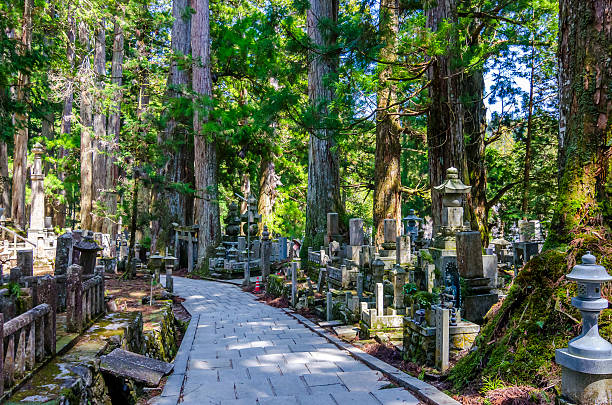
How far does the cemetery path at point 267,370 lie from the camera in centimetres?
455

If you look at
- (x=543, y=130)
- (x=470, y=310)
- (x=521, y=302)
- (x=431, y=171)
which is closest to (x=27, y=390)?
(x=521, y=302)

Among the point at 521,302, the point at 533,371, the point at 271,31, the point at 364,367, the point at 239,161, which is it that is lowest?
the point at 364,367

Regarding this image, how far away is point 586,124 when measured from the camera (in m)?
4.51

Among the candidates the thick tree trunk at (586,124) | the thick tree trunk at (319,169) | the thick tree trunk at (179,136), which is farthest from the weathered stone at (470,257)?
the thick tree trunk at (179,136)

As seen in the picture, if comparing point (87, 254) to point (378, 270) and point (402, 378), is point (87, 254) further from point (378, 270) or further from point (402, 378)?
point (378, 270)

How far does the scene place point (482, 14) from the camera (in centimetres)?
960

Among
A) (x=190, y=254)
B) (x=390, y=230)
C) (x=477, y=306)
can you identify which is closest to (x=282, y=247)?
(x=190, y=254)

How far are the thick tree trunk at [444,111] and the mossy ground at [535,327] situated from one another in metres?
5.13

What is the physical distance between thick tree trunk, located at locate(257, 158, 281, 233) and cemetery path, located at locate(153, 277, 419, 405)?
519 inches

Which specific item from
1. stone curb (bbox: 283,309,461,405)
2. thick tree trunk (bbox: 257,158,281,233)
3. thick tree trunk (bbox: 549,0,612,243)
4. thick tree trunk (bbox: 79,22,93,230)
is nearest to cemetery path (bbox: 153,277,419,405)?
stone curb (bbox: 283,309,461,405)

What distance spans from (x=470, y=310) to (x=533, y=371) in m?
2.59

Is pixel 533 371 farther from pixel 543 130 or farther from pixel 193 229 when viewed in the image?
pixel 193 229

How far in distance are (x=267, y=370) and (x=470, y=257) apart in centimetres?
352

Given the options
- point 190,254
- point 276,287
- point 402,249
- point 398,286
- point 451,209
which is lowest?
point 276,287
